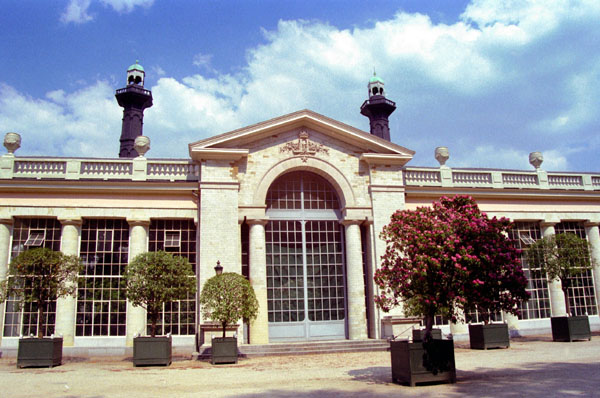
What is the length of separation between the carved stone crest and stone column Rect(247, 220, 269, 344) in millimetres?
3039

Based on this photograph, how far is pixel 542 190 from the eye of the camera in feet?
69.3

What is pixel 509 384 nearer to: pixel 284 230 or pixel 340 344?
pixel 340 344

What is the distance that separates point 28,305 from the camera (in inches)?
654

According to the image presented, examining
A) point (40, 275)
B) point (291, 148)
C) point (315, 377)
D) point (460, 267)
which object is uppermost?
point (291, 148)

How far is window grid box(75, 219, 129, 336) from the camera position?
56.0ft

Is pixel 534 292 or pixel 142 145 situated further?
pixel 534 292

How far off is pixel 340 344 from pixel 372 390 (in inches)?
312

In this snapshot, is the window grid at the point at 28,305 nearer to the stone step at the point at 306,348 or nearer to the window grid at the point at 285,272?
the stone step at the point at 306,348

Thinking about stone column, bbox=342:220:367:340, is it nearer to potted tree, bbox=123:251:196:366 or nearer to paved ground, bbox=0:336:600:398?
paved ground, bbox=0:336:600:398

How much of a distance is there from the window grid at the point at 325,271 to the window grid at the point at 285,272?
37 centimetres

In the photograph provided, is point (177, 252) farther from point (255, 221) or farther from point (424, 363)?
point (424, 363)

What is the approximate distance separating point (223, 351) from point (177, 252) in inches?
199

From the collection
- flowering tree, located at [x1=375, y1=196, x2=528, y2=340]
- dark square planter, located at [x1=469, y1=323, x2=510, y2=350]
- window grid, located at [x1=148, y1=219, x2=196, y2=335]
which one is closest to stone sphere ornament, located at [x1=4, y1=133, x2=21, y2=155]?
window grid, located at [x1=148, y1=219, x2=196, y2=335]

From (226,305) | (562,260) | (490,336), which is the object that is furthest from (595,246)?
(226,305)
